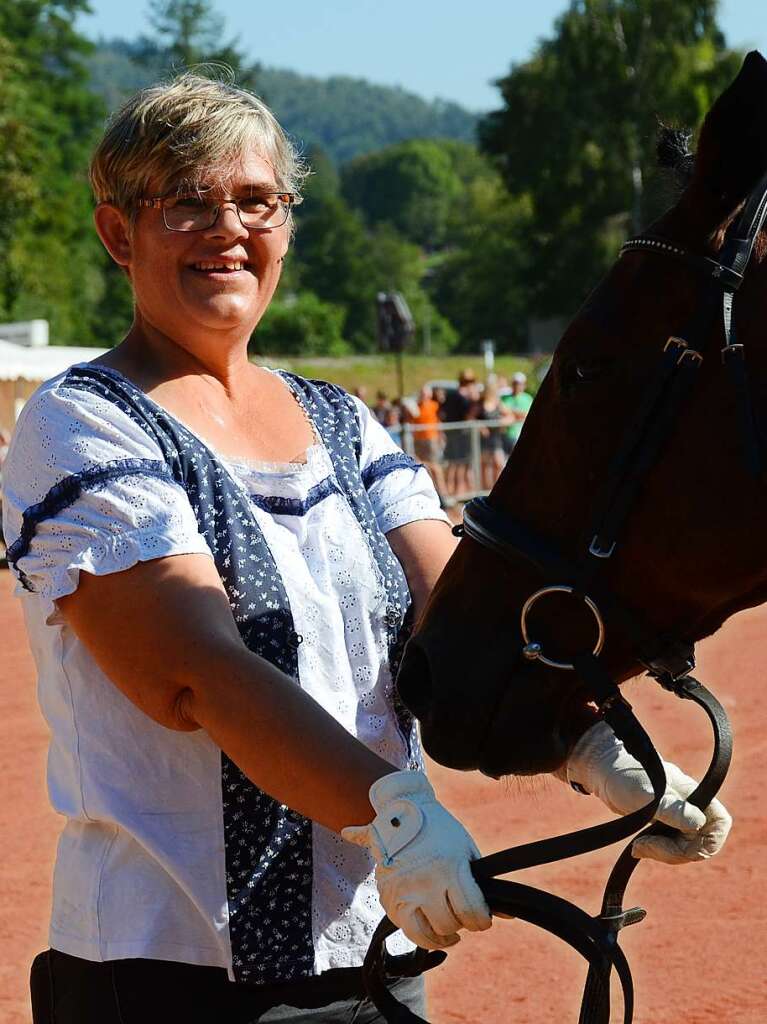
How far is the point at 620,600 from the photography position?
6.97ft

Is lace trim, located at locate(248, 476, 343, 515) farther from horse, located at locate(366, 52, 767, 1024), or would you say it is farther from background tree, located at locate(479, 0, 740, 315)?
background tree, located at locate(479, 0, 740, 315)

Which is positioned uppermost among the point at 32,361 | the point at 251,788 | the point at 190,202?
the point at 190,202

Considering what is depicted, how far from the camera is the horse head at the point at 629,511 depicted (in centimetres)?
205

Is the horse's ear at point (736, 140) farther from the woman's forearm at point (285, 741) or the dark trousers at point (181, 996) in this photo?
the dark trousers at point (181, 996)

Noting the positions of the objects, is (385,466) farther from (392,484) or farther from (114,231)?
(114,231)

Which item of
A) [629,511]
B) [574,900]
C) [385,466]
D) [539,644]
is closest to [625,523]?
[629,511]

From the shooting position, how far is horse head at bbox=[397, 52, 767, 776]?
6.74ft

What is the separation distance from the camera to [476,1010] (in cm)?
462

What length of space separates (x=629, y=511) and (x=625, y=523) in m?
0.02

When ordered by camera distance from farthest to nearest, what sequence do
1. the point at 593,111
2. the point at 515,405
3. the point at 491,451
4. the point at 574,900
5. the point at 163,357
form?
the point at 593,111, the point at 515,405, the point at 491,451, the point at 574,900, the point at 163,357

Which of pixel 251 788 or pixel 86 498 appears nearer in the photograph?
pixel 86 498

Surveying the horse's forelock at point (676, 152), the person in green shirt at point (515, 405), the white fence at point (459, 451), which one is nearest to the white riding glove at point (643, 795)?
the horse's forelock at point (676, 152)

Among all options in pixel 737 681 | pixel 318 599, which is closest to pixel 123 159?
pixel 318 599

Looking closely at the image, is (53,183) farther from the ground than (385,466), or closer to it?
closer to it
